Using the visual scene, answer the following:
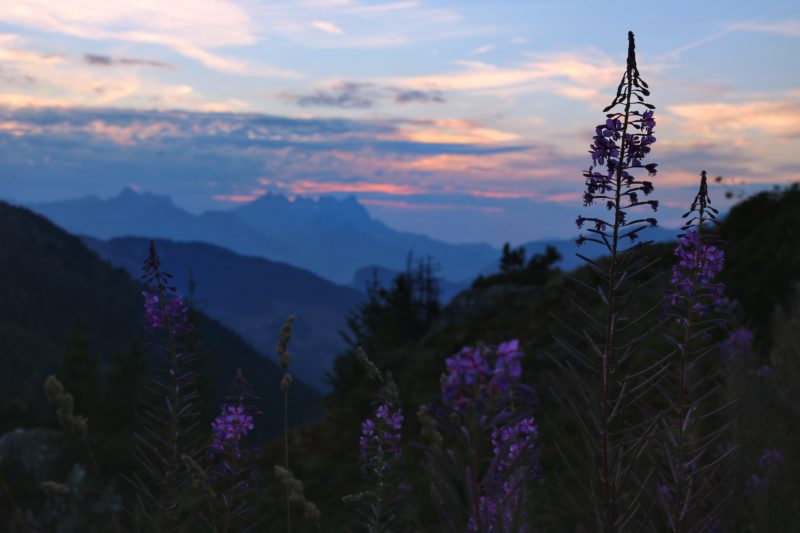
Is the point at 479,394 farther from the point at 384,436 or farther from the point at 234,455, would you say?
the point at 234,455

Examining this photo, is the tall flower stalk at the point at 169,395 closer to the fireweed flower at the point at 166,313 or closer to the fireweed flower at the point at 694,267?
the fireweed flower at the point at 166,313

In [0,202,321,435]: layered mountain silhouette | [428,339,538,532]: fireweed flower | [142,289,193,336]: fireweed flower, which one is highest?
[428,339,538,532]: fireweed flower

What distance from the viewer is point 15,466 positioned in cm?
2625

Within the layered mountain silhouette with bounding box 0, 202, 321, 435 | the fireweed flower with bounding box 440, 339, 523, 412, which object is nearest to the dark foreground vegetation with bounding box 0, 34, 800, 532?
the fireweed flower with bounding box 440, 339, 523, 412

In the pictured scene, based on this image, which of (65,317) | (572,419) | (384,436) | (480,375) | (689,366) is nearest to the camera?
(480,375)

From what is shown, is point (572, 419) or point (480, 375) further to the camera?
point (572, 419)

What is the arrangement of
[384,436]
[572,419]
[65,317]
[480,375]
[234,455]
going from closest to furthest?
[480,375] < [384,436] < [234,455] < [572,419] < [65,317]

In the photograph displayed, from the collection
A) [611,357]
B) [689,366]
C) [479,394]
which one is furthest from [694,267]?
[479,394]

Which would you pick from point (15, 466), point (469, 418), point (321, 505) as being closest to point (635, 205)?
point (469, 418)

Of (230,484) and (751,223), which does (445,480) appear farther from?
(751,223)

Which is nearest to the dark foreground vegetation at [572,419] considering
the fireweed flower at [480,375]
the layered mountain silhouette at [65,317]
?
the fireweed flower at [480,375]

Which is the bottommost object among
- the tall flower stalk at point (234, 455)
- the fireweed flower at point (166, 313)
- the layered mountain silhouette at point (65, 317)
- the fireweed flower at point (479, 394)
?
the layered mountain silhouette at point (65, 317)

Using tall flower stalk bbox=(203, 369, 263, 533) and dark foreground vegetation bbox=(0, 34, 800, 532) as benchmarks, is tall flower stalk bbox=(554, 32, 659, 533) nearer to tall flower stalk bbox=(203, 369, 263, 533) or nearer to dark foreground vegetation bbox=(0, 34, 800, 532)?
dark foreground vegetation bbox=(0, 34, 800, 532)

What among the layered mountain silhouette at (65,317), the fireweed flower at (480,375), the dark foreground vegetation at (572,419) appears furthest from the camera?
the layered mountain silhouette at (65,317)
